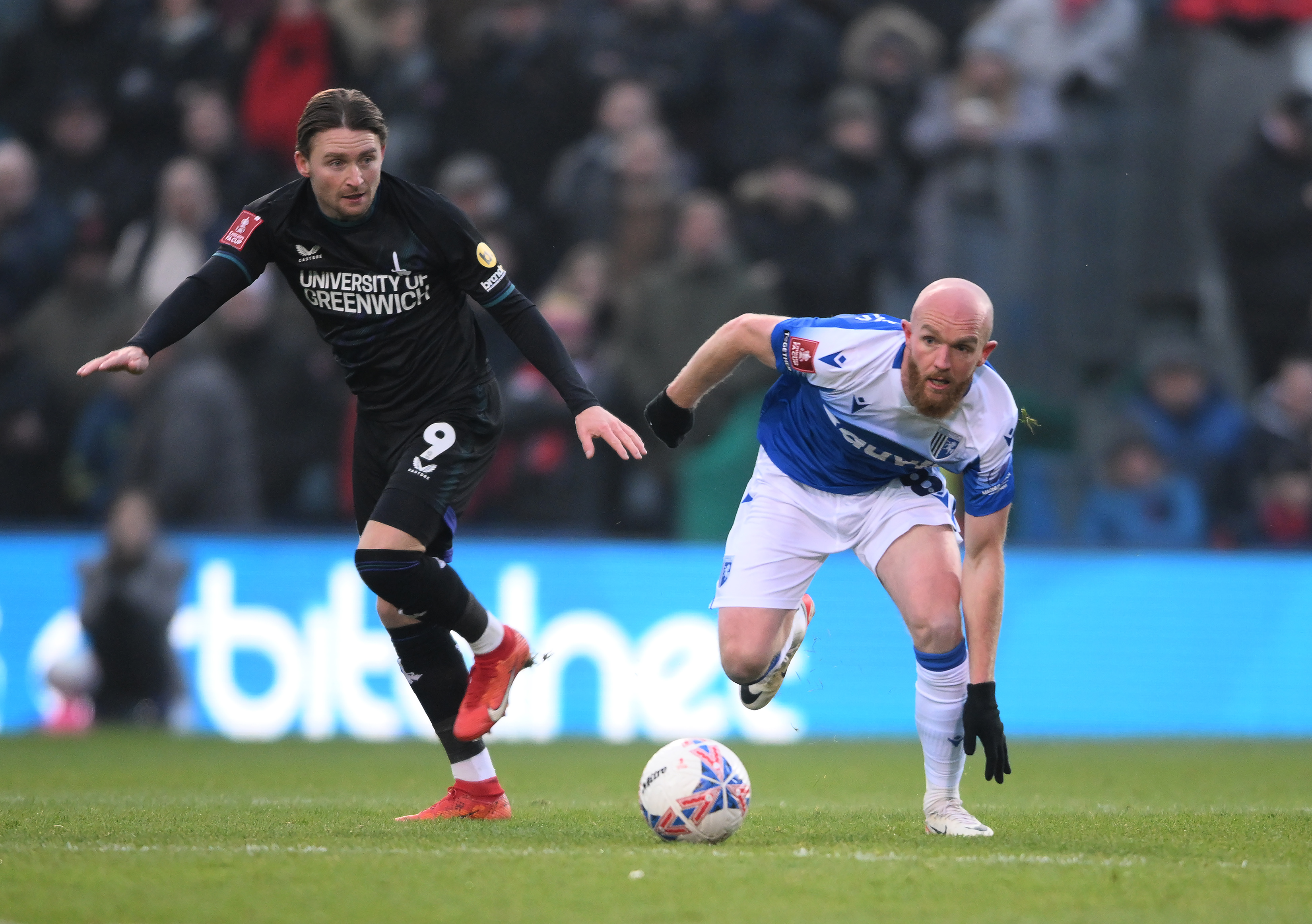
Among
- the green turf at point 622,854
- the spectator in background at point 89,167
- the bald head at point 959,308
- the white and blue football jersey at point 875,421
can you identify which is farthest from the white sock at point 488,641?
the spectator in background at point 89,167

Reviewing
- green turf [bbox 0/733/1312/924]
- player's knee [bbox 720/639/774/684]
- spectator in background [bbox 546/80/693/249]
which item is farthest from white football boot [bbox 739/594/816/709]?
spectator in background [bbox 546/80/693/249]

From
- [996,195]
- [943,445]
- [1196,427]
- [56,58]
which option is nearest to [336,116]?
[943,445]

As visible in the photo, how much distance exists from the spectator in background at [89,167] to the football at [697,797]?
32.7 feet

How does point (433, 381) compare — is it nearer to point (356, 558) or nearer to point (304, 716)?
point (356, 558)

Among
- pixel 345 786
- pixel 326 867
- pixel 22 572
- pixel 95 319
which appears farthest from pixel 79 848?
pixel 95 319

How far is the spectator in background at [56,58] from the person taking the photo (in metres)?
14.2

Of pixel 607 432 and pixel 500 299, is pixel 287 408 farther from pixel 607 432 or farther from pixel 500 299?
pixel 607 432

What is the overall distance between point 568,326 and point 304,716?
3640 millimetres

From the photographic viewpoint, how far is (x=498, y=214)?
13586mm

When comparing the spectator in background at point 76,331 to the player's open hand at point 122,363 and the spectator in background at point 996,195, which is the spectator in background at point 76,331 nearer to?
the spectator in background at point 996,195

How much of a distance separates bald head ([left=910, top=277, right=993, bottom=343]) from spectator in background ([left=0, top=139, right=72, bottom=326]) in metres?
10.2

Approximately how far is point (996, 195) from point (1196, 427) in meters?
2.48

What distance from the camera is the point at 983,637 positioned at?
5582mm

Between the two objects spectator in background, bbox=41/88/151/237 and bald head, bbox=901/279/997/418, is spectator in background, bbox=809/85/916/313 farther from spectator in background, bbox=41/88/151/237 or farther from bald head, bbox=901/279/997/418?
bald head, bbox=901/279/997/418
